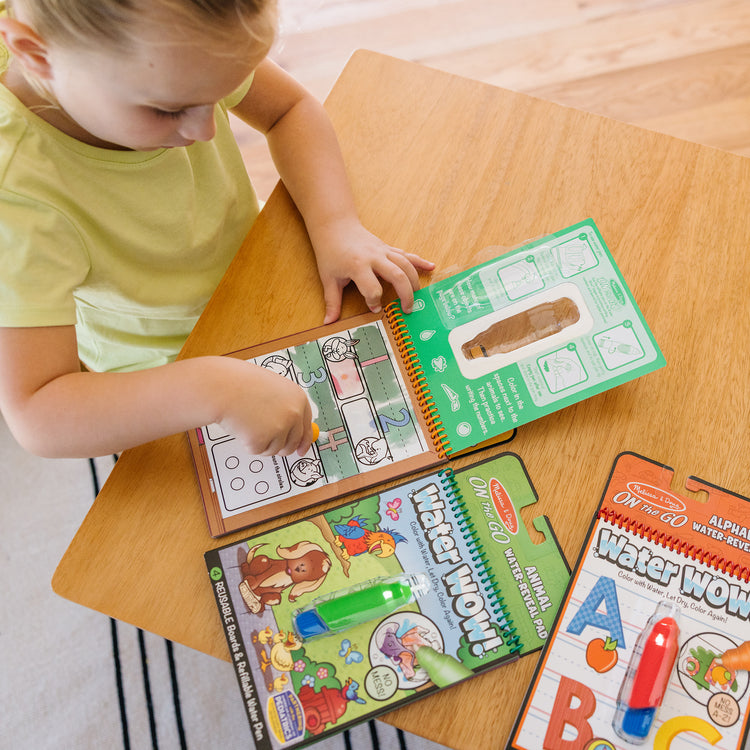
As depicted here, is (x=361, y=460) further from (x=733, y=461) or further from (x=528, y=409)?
(x=733, y=461)

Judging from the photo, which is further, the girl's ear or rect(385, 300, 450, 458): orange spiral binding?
rect(385, 300, 450, 458): orange spiral binding

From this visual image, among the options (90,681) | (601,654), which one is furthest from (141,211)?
(90,681)

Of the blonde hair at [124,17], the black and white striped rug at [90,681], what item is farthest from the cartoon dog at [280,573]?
the black and white striped rug at [90,681]

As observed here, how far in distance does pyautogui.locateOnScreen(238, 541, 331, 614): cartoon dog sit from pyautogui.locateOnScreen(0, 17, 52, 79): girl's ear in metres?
0.36

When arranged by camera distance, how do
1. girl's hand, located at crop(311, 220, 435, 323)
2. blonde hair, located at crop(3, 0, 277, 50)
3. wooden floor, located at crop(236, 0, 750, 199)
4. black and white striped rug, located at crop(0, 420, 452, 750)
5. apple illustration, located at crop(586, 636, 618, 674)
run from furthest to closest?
1. wooden floor, located at crop(236, 0, 750, 199)
2. black and white striped rug, located at crop(0, 420, 452, 750)
3. girl's hand, located at crop(311, 220, 435, 323)
4. apple illustration, located at crop(586, 636, 618, 674)
5. blonde hair, located at crop(3, 0, 277, 50)

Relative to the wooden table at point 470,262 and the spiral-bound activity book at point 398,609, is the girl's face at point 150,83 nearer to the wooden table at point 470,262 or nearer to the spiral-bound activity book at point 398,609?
the wooden table at point 470,262

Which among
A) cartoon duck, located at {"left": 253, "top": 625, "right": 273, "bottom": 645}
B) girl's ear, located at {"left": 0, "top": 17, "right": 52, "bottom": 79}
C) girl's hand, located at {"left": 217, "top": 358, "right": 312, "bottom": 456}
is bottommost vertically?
cartoon duck, located at {"left": 253, "top": 625, "right": 273, "bottom": 645}

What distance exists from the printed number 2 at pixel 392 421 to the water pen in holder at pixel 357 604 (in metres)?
0.12

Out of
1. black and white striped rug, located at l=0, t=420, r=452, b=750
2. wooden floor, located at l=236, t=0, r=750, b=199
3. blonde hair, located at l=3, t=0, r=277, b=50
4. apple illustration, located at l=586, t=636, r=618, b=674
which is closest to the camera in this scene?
blonde hair, located at l=3, t=0, r=277, b=50

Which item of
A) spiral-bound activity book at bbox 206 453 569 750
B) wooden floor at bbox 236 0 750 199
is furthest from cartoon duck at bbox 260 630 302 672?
wooden floor at bbox 236 0 750 199

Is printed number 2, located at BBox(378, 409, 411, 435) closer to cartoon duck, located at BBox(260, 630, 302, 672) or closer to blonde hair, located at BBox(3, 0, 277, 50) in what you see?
cartoon duck, located at BBox(260, 630, 302, 672)

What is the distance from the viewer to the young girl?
387 millimetres

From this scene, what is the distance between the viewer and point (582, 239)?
58cm

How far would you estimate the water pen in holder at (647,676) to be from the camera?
0.44 meters
